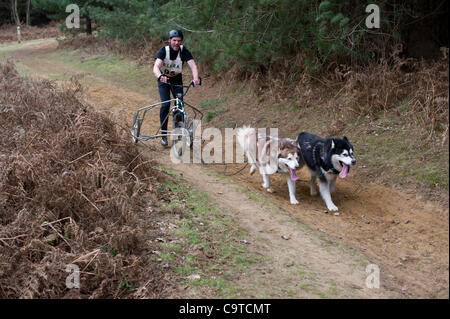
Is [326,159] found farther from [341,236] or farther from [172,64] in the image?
[172,64]

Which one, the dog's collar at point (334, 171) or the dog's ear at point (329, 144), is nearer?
the dog's ear at point (329, 144)

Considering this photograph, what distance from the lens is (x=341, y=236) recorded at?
20.2ft

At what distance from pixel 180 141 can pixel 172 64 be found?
165 centimetres

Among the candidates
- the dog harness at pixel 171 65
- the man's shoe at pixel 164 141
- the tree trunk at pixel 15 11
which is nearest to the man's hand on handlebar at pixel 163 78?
the dog harness at pixel 171 65

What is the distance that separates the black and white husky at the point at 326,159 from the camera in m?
6.82

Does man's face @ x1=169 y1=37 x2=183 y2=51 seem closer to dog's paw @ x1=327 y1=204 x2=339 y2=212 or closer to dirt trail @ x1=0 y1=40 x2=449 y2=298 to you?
dirt trail @ x1=0 y1=40 x2=449 y2=298

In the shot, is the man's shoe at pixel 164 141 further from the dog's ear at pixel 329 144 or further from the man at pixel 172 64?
the dog's ear at pixel 329 144

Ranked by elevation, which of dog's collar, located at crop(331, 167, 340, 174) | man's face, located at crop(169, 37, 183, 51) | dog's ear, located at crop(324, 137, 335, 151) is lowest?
dog's collar, located at crop(331, 167, 340, 174)

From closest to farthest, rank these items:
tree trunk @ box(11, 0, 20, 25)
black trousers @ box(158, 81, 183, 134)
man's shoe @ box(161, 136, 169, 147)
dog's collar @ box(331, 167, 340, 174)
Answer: dog's collar @ box(331, 167, 340, 174), black trousers @ box(158, 81, 183, 134), man's shoe @ box(161, 136, 169, 147), tree trunk @ box(11, 0, 20, 25)

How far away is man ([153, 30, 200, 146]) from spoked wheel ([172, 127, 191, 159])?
0.27m

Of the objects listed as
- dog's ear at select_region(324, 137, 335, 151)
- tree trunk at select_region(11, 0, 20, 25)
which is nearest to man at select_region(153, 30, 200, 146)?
dog's ear at select_region(324, 137, 335, 151)

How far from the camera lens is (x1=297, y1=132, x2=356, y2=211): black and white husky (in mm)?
6824

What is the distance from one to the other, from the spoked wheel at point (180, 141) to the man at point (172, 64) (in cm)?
27

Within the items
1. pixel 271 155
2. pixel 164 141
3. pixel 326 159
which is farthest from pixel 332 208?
pixel 164 141
